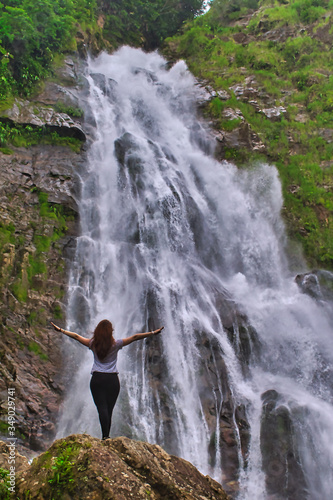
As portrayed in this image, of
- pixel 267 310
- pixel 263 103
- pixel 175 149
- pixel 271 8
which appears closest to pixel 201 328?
pixel 267 310

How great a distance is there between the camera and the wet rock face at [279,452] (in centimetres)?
662

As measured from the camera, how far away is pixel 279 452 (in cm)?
705

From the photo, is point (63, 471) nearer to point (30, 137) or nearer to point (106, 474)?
point (106, 474)

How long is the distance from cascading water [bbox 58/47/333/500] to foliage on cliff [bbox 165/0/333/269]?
1076mm

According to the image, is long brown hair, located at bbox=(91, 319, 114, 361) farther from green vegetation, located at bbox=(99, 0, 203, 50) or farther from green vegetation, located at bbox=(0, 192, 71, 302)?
green vegetation, located at bbox=(99, 0, 203, 50)

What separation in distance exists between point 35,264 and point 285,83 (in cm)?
1456

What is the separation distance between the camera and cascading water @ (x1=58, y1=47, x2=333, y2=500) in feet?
23.2

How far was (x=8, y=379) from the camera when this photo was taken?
6.68 m

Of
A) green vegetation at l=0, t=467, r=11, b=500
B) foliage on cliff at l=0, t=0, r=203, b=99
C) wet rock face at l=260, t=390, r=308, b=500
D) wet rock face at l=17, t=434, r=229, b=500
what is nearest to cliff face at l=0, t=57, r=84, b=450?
foliage on cliff at l=0, t=0, r=203, b=99

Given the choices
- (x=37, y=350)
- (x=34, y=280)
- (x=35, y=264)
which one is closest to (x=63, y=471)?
(x=37, y=350)

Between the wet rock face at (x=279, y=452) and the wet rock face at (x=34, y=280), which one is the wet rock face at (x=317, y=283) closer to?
the wet rock face at (x=279, y=452)

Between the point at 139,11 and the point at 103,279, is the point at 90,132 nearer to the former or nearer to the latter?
the point at 103,279

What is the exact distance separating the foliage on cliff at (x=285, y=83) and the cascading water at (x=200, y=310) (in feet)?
3.53

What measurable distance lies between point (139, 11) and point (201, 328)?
70.7 ft
